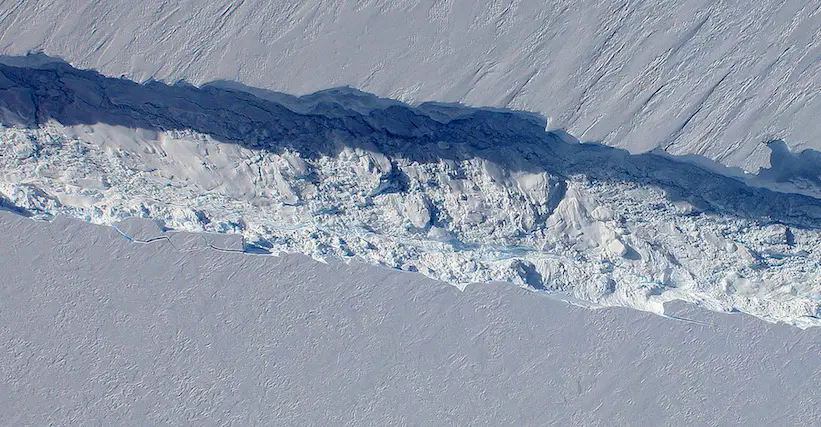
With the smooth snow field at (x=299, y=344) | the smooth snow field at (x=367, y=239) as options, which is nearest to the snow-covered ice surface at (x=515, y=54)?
the smooth snow field at (x=367, y=239)

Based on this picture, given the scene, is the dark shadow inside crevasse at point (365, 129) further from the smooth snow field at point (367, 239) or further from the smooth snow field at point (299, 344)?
the smooth snow field at point (299, 344)

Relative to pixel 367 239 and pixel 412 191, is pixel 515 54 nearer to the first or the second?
pixel 412 191

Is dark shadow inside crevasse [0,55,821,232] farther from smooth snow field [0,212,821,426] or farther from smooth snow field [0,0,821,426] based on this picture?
smooth snow field [0,212,821,426]

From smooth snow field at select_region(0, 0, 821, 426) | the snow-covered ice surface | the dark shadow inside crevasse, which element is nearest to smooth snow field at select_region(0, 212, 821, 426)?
smooth snow field at select_region(0, 0, 821, 426)

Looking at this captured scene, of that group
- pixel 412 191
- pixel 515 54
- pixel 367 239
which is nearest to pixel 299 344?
pixel 367 239

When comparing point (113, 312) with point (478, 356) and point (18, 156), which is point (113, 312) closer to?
point (18, 156)

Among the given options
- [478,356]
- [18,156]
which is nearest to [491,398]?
[478,356]
